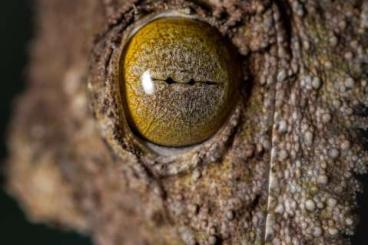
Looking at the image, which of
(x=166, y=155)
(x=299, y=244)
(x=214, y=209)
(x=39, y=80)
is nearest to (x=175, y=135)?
(x=166, y=155)

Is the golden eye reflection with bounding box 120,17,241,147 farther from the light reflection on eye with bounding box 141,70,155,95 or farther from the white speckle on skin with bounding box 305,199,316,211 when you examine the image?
the white speckle on skin with bounding box 305,199,316,211

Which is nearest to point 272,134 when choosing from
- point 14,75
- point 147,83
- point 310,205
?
point 310,205

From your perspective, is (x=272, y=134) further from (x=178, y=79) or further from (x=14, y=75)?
(x=14, y=75)

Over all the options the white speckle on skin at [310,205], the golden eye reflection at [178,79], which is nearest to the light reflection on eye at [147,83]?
the golden eye reflection at [178,79]

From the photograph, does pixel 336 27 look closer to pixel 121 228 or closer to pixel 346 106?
pixel 346 106

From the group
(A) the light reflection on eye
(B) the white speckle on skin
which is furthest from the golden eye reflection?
(B) the white speckle on skin
